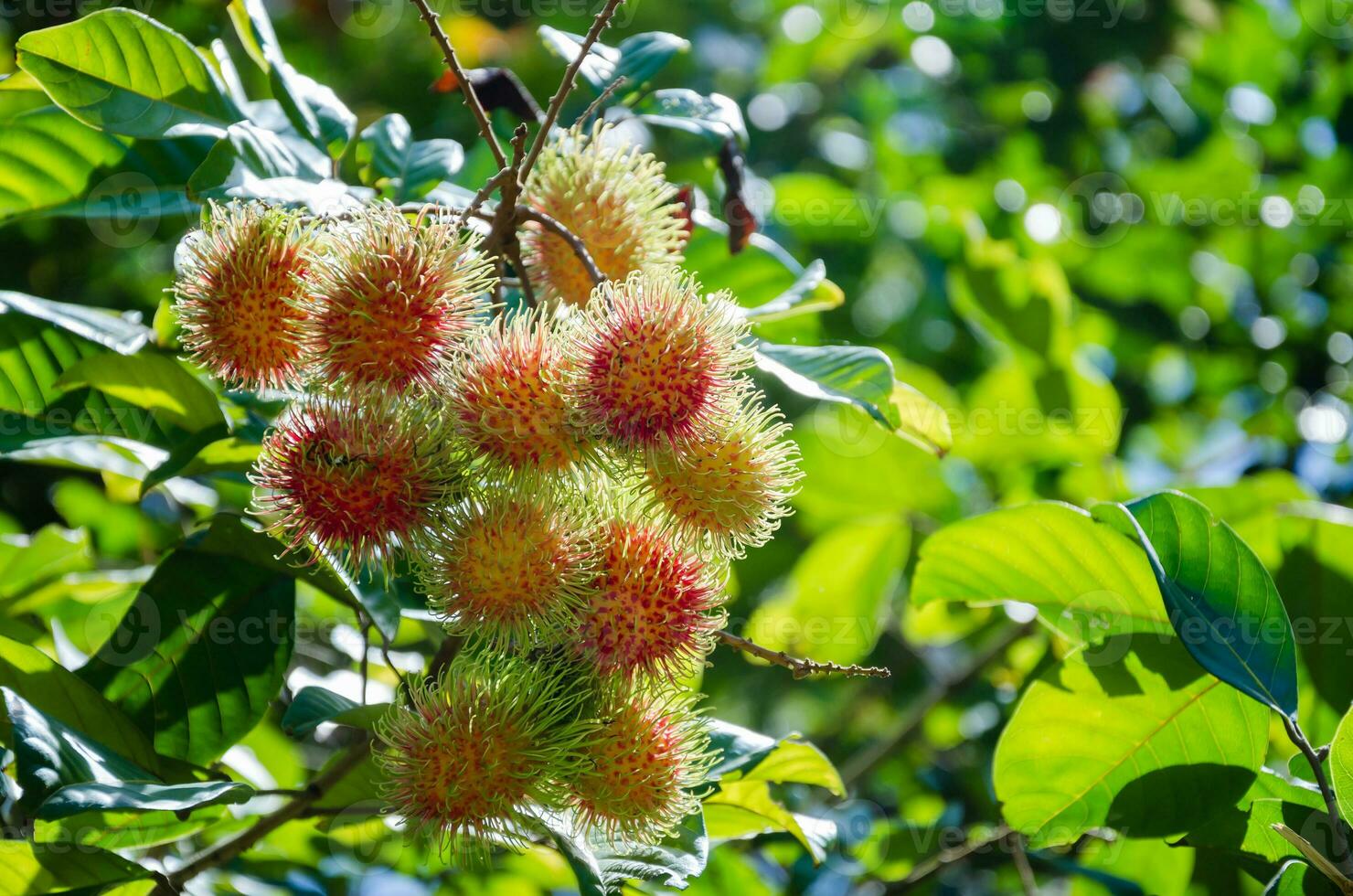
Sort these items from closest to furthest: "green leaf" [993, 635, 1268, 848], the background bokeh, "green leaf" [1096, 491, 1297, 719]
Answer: "green leaf" [1096, 491, 1297, 719]
"green leaf" [993, 635, 1268, 848]
the background bokeh

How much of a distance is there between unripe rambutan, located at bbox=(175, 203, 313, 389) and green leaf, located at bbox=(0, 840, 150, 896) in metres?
0.53

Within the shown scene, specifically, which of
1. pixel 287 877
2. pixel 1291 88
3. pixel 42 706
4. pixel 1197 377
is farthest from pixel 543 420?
pixel 1291 88

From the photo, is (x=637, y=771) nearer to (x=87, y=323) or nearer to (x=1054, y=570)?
(x=1054, y=570)

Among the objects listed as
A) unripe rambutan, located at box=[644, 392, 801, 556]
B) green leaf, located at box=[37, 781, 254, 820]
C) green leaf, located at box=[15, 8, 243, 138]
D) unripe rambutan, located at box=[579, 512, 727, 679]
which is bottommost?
green leaf, located at box=[37, 781, 254, 820]

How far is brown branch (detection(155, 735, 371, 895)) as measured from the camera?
1.27m

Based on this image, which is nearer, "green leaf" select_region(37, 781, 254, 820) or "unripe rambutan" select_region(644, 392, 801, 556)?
"green leaf" select_region(37, 781, 254, 820)

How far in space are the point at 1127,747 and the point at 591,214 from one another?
0.92m

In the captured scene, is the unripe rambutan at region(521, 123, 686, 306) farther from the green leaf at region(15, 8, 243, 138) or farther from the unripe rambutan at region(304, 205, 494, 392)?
the green leaf at region(15, 8, 243, 138)

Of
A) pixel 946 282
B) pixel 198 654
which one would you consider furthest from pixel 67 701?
pixel 946 282

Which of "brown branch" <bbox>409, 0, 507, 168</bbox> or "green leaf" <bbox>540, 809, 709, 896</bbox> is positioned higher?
"brown branch" <bbox>409, 0, 507, 168</bbox>

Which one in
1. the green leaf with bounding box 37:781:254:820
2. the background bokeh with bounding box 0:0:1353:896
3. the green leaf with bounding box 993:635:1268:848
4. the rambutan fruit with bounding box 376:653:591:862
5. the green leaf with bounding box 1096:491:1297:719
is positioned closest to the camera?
the green leaf with bounding box 37:781:254:820

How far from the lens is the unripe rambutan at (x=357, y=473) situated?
1.07 meters

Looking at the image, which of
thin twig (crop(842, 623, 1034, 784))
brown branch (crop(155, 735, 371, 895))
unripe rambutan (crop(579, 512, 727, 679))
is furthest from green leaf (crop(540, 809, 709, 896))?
thin twig (crop(842, 623, 1034, 784))

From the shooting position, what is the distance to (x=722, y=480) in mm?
1105
